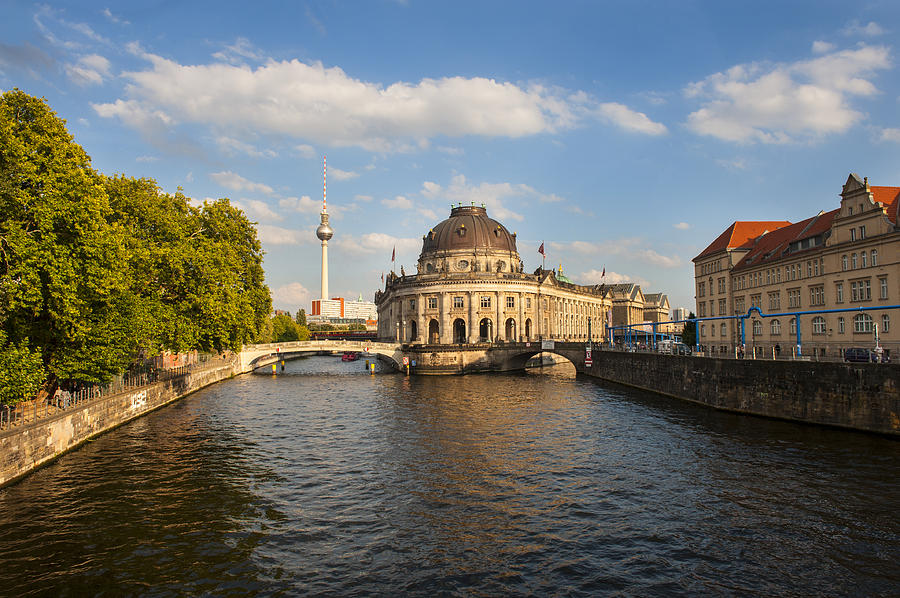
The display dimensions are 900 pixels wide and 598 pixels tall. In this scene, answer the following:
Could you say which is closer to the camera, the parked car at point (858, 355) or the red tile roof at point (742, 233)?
the parked car at point (858, 355)

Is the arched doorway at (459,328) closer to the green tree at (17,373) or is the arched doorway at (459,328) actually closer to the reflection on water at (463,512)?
the reflection on water at (463,512)

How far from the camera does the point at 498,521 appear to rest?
20.1m

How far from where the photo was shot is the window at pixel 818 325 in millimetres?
52750

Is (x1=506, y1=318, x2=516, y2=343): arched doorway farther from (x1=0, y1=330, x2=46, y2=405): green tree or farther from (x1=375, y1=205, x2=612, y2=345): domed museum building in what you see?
(x1=0, y1=330, x2=46, y2=405): green tree

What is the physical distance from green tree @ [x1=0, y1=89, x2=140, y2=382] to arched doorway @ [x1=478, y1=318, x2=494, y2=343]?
241 ft

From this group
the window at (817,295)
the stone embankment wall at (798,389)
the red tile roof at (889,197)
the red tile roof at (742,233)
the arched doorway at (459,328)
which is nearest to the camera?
the stone embankment wall at (798,389)

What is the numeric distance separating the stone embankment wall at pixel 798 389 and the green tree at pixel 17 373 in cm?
4027

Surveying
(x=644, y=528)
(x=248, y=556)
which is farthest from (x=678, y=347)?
(x=248, y=556)

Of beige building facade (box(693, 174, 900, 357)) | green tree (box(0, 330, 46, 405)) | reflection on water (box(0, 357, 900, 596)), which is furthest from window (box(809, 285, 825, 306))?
green tree (box(0, 330, 46, 405))

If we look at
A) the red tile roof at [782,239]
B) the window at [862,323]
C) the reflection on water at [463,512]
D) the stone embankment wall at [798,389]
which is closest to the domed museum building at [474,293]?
the red tile roof at [782,239]

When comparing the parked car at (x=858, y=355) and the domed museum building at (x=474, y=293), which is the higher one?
the domed museum building at (x=474, y=293)

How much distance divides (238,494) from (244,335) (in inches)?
1160

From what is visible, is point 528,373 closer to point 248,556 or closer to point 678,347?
point 678,347

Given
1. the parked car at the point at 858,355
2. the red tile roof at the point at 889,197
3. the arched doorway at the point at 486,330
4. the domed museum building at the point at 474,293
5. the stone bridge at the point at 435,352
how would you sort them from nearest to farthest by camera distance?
the parked car at the point at 858,355, the red tile roof at the point at 889,197, the stone bridge at the point at 435,352, the domed museum building at the point at 474,293, the arched doorway at the point at 486,330
